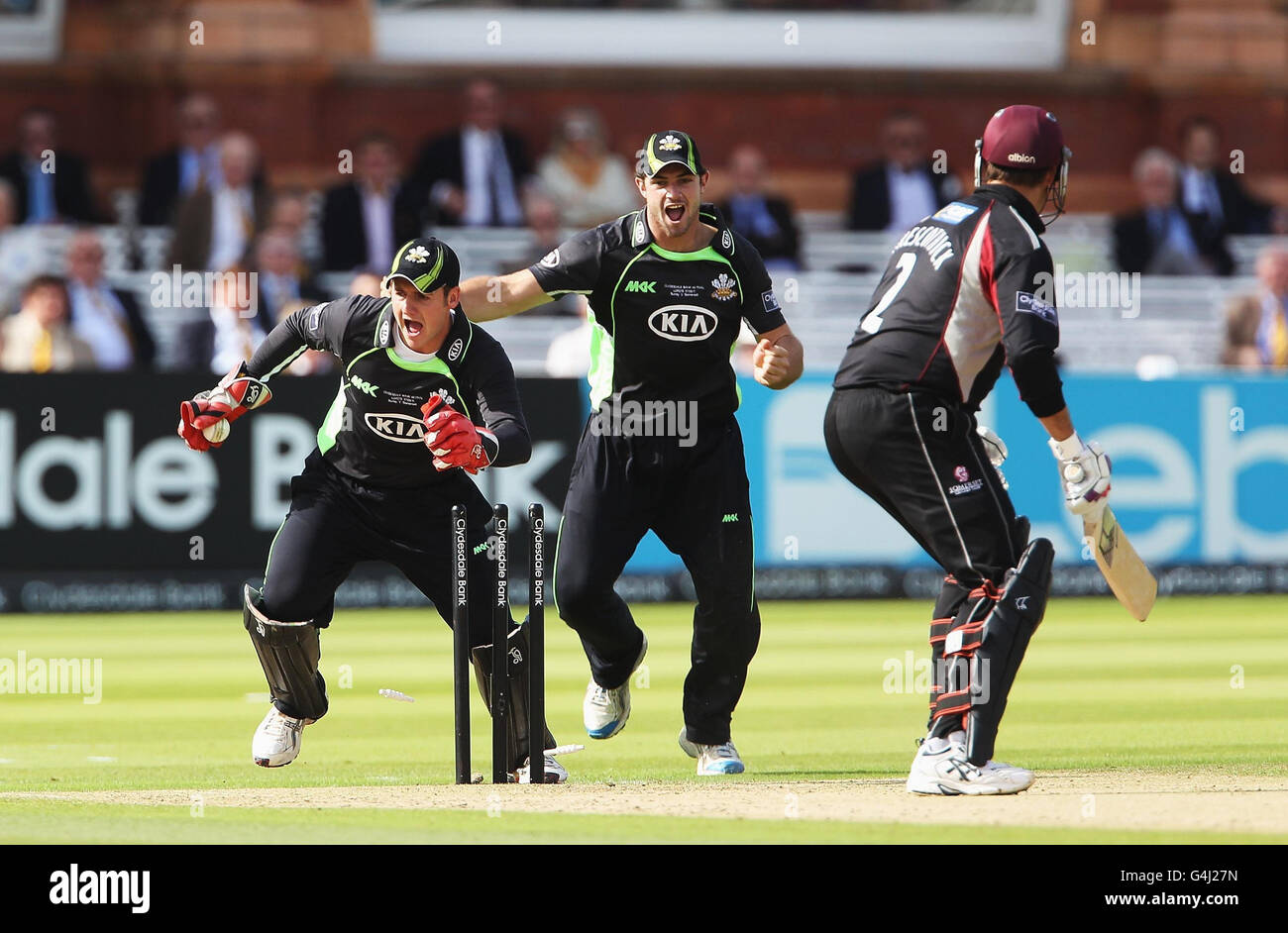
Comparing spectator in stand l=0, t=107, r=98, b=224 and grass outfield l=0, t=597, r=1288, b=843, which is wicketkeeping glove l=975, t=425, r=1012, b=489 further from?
spectator in stand l=0, t=107, r=98, b=224

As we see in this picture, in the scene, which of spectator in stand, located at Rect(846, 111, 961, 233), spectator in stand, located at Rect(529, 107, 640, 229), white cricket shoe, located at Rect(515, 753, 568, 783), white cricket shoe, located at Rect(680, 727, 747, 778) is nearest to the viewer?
white cricket shoe, located at Rect(515, 753, 568, 783)

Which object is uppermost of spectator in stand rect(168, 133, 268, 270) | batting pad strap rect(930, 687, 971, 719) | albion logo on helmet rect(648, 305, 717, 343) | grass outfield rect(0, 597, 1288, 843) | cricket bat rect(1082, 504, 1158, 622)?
spectator in stand rect(168, 133, 268, 270)

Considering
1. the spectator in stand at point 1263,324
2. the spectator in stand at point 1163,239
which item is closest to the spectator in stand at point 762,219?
the spectator in stand at point 1163,239

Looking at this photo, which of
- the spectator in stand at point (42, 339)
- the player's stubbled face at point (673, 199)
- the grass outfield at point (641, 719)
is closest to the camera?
the grass outfield at point (641, 719)

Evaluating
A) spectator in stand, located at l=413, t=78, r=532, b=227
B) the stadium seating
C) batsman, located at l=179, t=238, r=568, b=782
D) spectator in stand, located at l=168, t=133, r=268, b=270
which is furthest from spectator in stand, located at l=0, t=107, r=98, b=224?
batsman, located at l=179, t=238, r=568, b=782

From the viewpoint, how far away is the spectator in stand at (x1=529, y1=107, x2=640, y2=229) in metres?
24.0

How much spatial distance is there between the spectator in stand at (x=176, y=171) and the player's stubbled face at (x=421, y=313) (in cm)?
1385

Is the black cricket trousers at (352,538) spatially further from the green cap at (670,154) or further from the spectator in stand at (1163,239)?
the spectator in stand at (1163,239)

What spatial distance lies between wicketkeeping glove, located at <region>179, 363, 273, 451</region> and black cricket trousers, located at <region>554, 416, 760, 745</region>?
1.49 metres

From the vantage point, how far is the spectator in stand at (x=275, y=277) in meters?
19.1

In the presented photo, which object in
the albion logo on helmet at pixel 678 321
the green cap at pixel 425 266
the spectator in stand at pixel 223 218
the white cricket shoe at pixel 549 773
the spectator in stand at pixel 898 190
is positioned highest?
the spectator in stand at pixel 898 190

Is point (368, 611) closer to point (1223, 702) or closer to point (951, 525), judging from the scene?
point (1223, 702)
